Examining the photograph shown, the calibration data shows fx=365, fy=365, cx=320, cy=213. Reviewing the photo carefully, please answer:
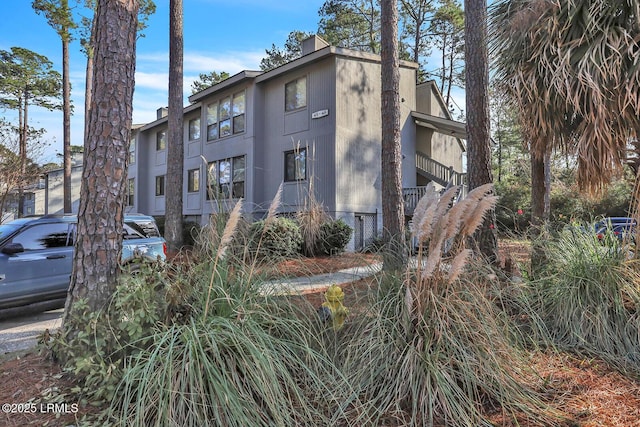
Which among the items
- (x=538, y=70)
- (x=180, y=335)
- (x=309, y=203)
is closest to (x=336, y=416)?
(x=180, y=335)

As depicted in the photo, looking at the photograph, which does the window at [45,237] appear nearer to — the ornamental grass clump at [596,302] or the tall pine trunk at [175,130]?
the tall pine trunk at [175,130]

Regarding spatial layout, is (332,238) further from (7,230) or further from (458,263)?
(458,263)

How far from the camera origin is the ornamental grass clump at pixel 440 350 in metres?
2.41

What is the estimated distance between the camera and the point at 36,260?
577cm

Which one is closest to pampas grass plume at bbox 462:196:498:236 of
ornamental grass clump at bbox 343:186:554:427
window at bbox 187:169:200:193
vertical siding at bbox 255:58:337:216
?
ornamental grass clump at bbox 343:186:554:427

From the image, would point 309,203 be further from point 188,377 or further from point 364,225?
point 188,377

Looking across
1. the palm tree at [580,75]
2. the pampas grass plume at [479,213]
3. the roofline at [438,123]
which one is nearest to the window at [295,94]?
the roofline at [438,123]

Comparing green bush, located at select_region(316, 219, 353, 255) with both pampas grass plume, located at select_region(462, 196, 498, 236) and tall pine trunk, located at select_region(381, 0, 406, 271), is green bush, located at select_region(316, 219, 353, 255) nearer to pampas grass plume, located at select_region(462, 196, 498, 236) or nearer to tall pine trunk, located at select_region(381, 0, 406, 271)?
tall pine trunk, located at select_region(381, 0, 406, 271)

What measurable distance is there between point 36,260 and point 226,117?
493 inches

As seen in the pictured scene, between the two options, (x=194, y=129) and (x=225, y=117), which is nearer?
(x=225, y=117)

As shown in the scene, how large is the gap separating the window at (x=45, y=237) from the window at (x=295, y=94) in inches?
393

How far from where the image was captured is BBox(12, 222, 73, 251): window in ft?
18.8

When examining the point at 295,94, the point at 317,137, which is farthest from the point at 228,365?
the point at 295,94

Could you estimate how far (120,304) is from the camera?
2379 millimetres
